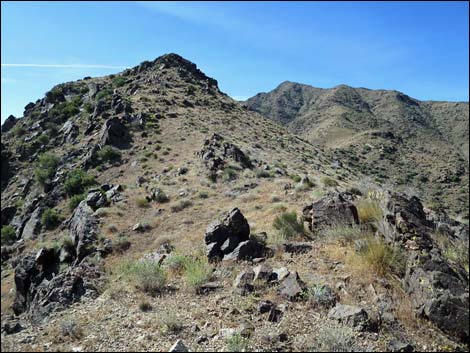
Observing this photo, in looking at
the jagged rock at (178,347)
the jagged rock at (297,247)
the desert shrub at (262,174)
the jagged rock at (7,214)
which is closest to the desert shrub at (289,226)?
the jagged rock at (297,247)

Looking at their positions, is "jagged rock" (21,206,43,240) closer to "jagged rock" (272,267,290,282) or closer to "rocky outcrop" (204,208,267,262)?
"rocky outcrop" (204,208,267,262)

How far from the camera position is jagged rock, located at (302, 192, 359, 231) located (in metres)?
9.81

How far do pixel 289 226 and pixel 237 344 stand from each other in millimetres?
5984

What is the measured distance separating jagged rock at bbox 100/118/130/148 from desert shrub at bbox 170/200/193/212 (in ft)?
54.5

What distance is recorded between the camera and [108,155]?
3097cm

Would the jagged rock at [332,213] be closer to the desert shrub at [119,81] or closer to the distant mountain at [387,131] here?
the distant mountain at [387,131]

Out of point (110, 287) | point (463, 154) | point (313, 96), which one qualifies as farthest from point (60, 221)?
point (313, 96)

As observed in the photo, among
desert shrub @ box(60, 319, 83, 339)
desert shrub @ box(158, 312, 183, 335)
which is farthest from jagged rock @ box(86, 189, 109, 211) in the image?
desert shrub @ box(158, 312, 183, 335)

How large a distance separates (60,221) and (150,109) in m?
20.5

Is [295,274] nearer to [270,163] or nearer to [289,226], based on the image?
[289,226]

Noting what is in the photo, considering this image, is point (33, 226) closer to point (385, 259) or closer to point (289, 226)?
point (289, 226)

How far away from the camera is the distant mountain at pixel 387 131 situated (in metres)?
63.7

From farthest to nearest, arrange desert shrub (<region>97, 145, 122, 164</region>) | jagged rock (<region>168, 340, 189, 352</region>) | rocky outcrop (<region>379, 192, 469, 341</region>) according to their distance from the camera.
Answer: desert shrub (<region>97, 145, 122, 164</region>) < rocky outcrop (<region>379, 192, 469, 341</region>) < jagged rock (<region>168, 340, 189, 352</region>)

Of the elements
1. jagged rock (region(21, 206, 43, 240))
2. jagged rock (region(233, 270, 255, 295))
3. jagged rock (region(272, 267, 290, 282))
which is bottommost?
jagged rock (region(21, 206, 43, 240))
